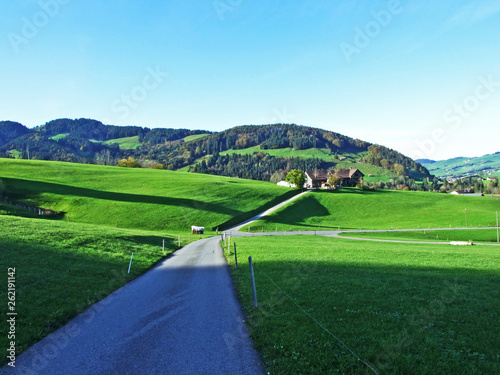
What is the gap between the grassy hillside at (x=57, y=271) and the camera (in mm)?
10172

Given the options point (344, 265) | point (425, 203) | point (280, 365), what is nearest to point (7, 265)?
point (280, 365)

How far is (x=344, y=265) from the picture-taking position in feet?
67.4

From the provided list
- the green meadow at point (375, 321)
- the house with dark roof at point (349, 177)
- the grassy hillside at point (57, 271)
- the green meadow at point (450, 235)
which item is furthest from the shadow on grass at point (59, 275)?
the house with dark roof at point (349, 177)

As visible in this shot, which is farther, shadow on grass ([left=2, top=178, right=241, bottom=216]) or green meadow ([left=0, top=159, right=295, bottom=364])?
shadow on grass ([left=2, top=178, right=241, bottom=216])

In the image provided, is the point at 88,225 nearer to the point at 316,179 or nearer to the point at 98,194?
the point at 98,194

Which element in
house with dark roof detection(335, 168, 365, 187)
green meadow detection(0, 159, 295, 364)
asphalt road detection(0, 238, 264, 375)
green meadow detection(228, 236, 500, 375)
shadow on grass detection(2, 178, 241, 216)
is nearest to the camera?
green meadow detection(228, 236, 500, 375)

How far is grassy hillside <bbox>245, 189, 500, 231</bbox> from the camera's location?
75500mm

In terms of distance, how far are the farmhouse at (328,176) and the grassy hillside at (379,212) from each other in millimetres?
39033

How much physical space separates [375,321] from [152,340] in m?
7.33

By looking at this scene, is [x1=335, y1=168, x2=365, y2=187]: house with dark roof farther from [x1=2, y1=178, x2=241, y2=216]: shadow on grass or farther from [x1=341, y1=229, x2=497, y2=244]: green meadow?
[x1=2, y1=178, x2=241, y2=216]: shadow on grass

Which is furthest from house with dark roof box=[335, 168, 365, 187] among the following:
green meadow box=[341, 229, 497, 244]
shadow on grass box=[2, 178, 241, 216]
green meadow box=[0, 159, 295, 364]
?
shadow on grass box=[2, 178, 241, 216]

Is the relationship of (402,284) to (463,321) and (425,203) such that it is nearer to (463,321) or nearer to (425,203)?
(463,321)

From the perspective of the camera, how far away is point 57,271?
1595cm

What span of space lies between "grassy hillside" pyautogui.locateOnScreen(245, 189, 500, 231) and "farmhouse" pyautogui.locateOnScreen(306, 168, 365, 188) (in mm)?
39033
